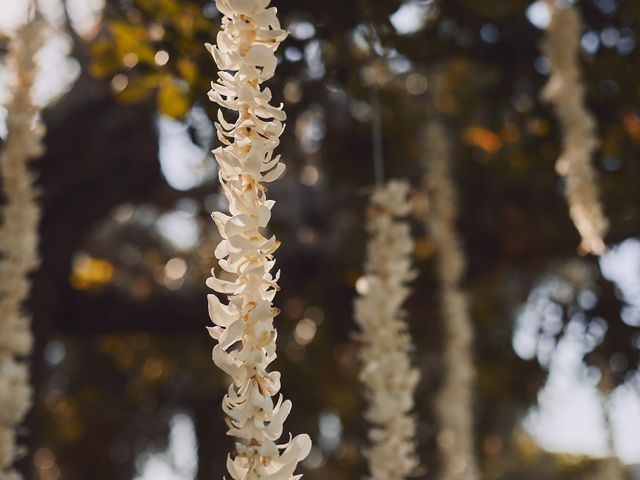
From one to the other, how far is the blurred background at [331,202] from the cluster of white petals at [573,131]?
0.10 meters

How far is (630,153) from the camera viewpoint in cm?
222

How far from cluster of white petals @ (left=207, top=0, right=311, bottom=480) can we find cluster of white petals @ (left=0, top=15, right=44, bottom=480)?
0.65 meters

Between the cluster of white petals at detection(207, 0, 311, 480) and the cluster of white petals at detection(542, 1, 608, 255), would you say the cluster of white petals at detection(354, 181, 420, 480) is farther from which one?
the cluster of white petals at detection(207, 0, 311, 480)

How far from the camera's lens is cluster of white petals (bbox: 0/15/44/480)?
48.5 inches

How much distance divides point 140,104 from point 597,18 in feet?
4.12

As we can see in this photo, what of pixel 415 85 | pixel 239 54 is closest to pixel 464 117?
pixel 415 85

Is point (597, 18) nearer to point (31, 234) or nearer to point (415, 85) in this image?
point (31, 234)

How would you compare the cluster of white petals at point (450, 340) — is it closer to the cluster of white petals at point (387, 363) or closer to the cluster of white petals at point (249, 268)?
the cluster of white petals at point (387, 363)

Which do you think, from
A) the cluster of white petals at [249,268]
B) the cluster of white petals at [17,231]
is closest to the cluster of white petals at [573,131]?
the cluster of white petals at [249,268]

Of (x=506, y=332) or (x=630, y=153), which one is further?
(x=506, y=332)

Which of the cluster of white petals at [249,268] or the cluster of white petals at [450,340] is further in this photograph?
the cluster of white petals at [450,340]

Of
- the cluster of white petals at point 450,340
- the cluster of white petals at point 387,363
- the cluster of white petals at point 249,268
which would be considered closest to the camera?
the cluster of white petals at point 249,268

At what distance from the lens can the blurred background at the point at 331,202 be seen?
1.67m

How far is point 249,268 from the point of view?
678 millimetres
